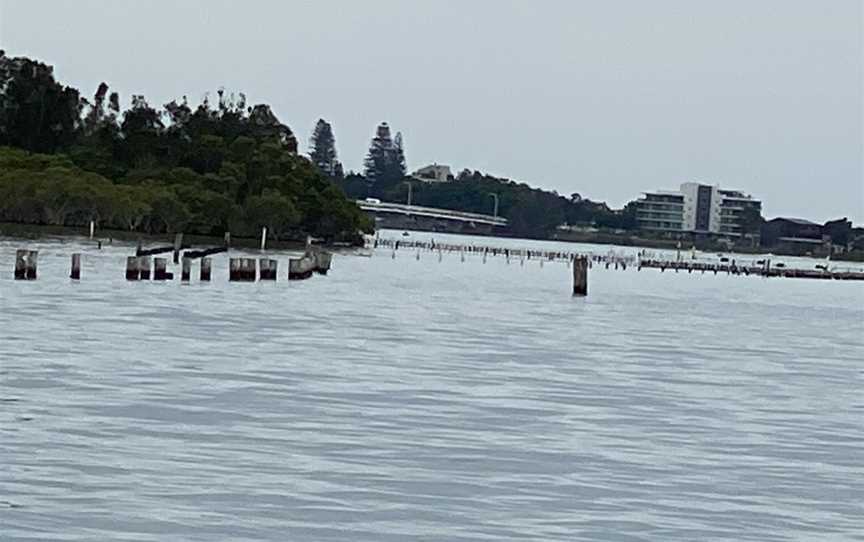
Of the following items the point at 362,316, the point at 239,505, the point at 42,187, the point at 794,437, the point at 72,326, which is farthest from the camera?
the point at 42,187

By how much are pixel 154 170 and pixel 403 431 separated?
437 feet

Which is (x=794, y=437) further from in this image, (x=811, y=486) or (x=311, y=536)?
(x=311, y=536)

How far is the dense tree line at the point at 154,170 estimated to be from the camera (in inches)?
5404

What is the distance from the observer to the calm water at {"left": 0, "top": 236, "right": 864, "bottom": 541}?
17719 mm

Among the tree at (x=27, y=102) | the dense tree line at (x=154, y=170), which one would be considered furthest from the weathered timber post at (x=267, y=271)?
the tree at (x=27, y=102)

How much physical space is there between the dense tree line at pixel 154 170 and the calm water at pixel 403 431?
286ft

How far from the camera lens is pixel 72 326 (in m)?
40.3

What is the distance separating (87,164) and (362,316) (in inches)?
4118

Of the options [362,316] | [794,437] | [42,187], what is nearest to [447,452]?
[794,437]

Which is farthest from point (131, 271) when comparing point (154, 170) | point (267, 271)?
point (154, 170)

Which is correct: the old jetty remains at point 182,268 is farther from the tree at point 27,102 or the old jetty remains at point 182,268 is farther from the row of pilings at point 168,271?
the tree at point 27,102

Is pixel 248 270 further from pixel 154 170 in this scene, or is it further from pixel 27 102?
pixel 27 102

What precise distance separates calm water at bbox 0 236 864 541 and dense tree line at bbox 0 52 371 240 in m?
87.0

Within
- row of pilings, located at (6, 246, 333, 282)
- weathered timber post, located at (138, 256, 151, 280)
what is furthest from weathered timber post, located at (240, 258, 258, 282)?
weathered timber post, located at (138, 256, 151, 280)
